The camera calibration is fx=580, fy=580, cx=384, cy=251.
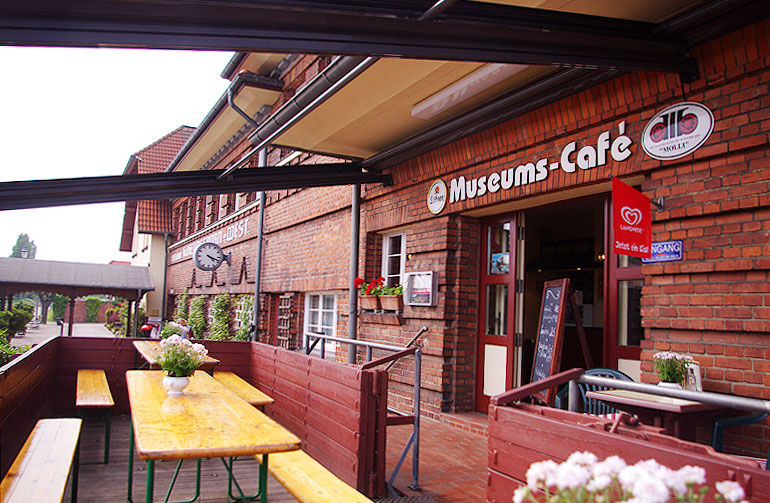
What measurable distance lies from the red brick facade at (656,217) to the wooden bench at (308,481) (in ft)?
8.33

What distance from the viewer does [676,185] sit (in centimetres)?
448

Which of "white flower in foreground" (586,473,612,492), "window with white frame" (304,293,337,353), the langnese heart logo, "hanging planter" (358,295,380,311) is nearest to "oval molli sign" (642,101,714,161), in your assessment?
the langnese heart logo

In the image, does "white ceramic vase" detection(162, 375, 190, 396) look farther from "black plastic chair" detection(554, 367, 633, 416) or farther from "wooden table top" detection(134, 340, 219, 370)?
"black plastic chair" detection(554, 367, 633, 416)

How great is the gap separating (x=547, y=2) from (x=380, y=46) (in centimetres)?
146

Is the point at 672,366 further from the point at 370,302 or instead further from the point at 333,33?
the point at 370,302

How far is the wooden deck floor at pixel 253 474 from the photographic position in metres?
4.57

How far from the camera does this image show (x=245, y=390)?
20.8 feet

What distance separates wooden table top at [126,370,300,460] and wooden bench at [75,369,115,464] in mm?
1209

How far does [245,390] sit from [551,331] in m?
3.32

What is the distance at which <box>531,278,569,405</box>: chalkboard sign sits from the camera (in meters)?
5.50

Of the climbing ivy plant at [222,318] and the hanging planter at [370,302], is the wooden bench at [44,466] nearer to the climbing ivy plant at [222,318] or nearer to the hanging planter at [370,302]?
the hanging planter at [370,302]

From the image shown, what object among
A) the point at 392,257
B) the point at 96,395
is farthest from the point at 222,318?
the point at 96,395

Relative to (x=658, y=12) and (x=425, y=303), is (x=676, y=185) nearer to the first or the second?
(x=658, y=12)

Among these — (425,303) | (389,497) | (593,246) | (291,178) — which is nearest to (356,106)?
(291,178)
